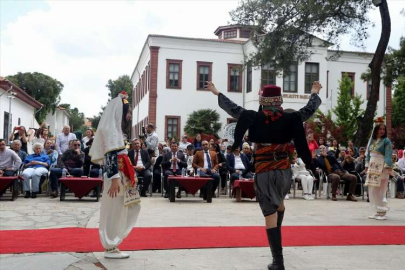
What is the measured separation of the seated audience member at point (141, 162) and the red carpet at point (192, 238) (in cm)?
551

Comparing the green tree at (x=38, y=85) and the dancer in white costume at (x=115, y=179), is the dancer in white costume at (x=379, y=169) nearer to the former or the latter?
the dancer in white costume at (x=115, y=179)

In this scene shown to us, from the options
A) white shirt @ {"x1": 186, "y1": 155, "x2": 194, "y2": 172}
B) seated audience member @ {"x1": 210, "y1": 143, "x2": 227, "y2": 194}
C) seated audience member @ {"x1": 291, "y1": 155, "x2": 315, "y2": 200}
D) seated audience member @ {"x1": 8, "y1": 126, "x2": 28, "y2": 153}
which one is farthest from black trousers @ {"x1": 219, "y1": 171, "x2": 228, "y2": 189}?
seated audience member @ {"x1": 8, "y1": 126, "x2": 28, "y2": 153}

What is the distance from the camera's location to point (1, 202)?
11.0m

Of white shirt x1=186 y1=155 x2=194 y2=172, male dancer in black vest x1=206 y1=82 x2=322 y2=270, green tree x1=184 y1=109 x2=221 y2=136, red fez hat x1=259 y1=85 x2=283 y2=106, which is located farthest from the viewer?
green tree x1=184 y1=109 x2=221 y2=136

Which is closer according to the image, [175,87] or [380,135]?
[380,135]

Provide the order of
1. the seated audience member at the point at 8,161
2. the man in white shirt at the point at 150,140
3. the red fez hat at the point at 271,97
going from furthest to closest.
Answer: the man in white shirt at the point at 150,140 < the seated audience member at the point at 8,161 < the red fez hat at the point at 271,97

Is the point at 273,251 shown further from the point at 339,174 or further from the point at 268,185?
the point at 339,174

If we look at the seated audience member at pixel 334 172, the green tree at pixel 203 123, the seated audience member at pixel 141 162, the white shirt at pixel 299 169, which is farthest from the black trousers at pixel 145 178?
the green tree at pixel 203 123

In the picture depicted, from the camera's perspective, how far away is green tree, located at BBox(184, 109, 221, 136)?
3234cm

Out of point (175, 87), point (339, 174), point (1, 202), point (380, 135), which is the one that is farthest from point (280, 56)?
point (175, 87)

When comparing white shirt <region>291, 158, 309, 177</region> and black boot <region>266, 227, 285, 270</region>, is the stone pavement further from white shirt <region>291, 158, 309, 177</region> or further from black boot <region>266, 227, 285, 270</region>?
white shirt <region>291, 158, 309, 177</region>

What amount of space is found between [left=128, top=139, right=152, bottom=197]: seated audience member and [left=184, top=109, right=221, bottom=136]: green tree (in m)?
19.0

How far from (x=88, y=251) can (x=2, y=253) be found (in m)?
1.01

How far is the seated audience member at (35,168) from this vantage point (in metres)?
12.0
